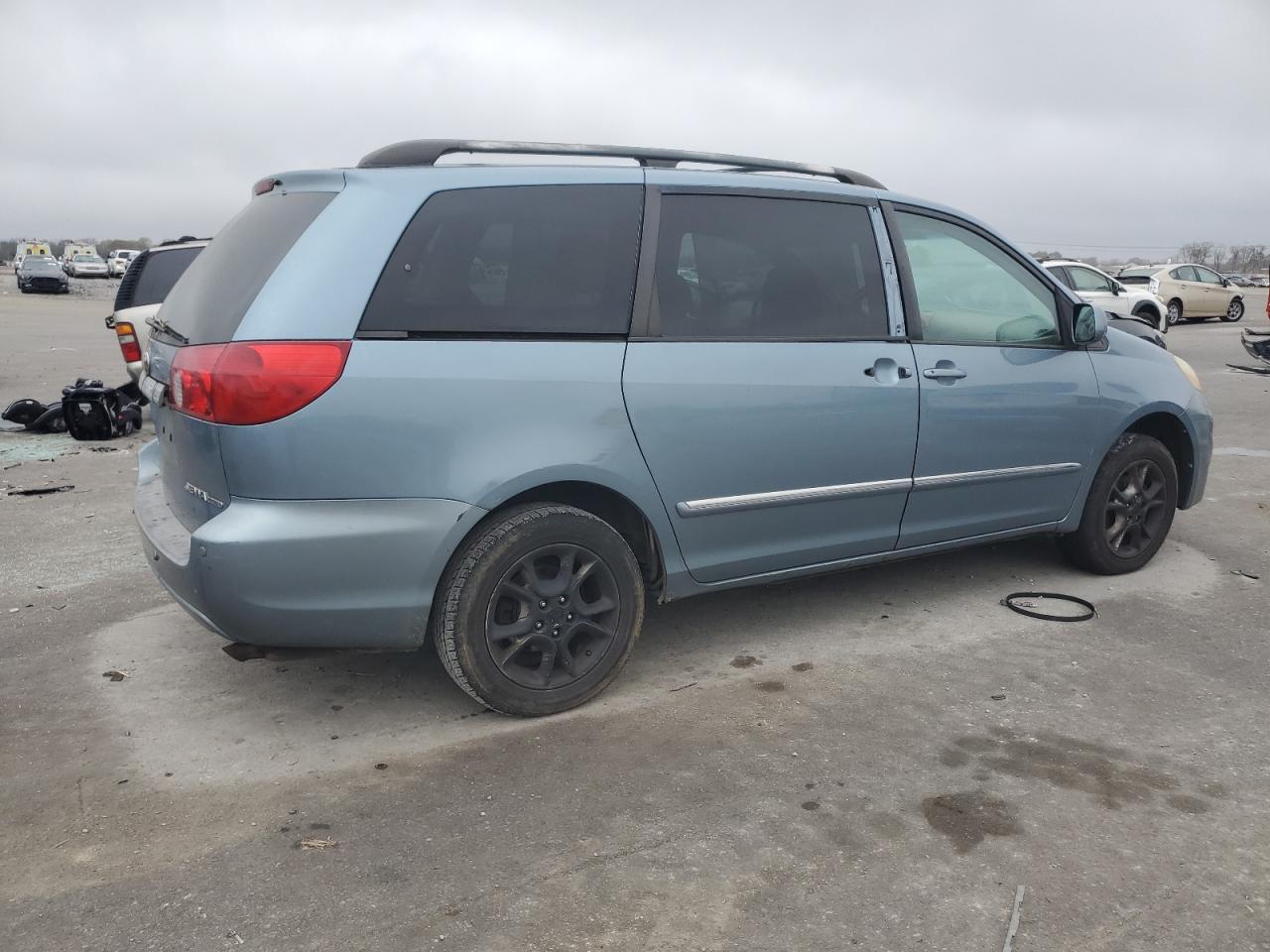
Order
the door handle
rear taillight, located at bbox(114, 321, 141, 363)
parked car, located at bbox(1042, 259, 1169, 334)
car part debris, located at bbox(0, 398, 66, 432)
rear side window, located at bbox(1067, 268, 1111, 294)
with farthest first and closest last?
rear side window, located at bbox(1067, 268, 1111, 294), parked car, located at bbox(1042, 259, 1169, 334), rear taillight, located at bbox(114, 321, 141, 363), car part debris, located at bbox(0, 398, 66, 432), the door handle

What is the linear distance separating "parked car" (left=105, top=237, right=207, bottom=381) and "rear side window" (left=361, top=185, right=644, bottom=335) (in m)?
7.39

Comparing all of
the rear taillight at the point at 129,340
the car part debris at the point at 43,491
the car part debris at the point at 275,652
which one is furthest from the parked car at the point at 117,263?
the car part debris at the point at 275,652

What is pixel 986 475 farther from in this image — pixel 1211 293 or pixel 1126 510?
pixel 1211 293

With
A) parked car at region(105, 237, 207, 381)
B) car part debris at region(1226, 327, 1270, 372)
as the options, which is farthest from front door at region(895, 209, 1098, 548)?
car part debris at region(1226, 327, 1270, 372)

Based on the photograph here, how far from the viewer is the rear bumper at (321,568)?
128 inches

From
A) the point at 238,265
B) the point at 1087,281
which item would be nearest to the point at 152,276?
the point at 238,265

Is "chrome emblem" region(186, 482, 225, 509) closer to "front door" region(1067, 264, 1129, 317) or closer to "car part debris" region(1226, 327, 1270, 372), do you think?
"car part debris" region(1226, 327, 1270, 372)

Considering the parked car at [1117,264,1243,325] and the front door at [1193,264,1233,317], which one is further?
the front door at [1193,264,1233,317]

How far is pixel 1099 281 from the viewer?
2141 centimetres

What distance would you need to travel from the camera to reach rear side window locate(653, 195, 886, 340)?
392 centimetres

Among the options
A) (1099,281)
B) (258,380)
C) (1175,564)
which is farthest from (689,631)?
(1099,281)

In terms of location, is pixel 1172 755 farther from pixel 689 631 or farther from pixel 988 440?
pixel 689 631

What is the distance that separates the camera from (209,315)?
138 inches

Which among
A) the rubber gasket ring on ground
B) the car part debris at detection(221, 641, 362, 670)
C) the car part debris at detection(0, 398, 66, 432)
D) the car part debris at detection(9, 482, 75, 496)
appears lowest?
the car part debris at detection(9, 482, 75, 496)
